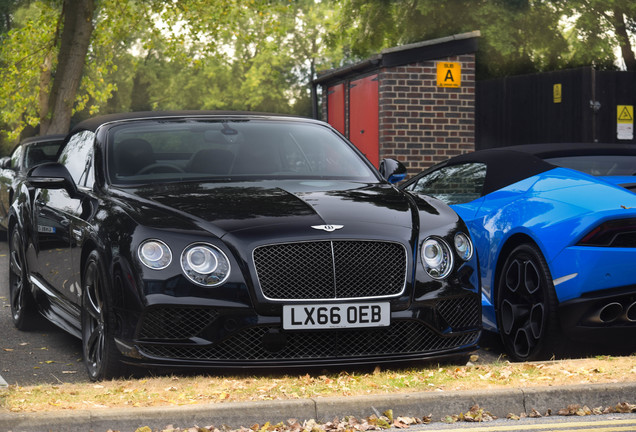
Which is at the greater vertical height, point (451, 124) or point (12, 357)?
point (451, 124)

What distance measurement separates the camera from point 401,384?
5.30 metres

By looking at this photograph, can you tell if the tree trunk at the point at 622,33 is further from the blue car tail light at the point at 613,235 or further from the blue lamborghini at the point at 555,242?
the blue car tail light at the point at 613,235

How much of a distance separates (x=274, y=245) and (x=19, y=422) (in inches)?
62.2

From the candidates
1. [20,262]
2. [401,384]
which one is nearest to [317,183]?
[401,384]

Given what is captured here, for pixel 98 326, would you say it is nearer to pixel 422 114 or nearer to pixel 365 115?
pixel 422 114

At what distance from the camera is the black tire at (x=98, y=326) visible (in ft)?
18.6

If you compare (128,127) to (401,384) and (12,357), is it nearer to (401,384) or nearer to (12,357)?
(12,357)

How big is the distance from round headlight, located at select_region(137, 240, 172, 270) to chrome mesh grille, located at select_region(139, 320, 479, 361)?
42cm

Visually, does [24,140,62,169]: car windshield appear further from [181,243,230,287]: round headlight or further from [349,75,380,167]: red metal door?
[181,243,230,287]: round headlight

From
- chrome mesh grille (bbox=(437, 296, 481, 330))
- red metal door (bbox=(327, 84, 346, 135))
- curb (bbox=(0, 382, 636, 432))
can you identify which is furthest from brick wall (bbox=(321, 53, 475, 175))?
curb (bbox=(0, 382, 636, 432))

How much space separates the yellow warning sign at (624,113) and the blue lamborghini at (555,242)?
9670mm

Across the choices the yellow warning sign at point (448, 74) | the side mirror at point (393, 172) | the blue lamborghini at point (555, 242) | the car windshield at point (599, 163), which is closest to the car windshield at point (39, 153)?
the yellow warning sign at point (448, 74)

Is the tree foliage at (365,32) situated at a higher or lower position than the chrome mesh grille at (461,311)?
higher

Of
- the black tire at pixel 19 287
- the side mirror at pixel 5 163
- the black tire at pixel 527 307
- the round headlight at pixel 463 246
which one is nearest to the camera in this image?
the round headlight at pixel 463 246
